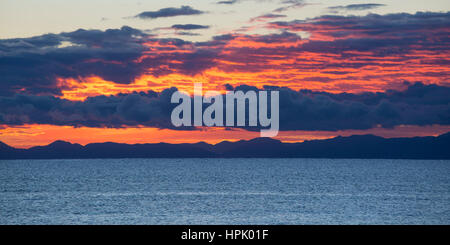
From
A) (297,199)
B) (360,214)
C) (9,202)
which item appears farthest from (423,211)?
(9,202)

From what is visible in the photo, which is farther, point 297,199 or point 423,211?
point 297,199

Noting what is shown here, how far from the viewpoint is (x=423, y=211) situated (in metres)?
77.6

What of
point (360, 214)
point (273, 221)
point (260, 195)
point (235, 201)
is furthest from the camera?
point (260, 195)
